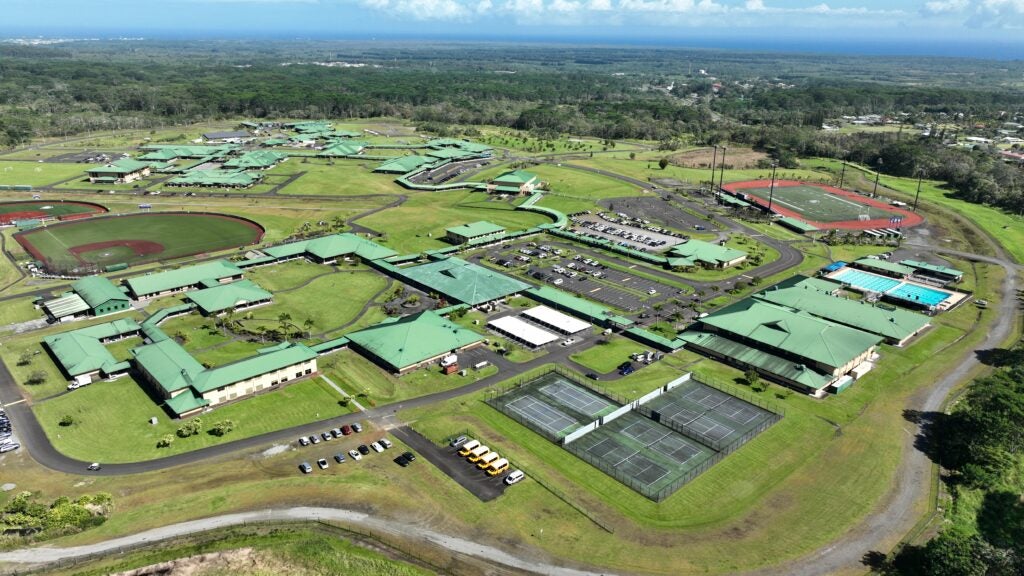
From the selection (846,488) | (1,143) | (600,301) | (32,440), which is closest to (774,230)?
(600,301)

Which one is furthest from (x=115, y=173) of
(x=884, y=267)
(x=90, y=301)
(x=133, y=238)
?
(x=884, y=267)

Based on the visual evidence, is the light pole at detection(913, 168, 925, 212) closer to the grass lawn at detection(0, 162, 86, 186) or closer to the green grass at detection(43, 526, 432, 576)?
the green grass at detection(43, 526, 432, 576)

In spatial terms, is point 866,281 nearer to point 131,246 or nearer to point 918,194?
point 918,194

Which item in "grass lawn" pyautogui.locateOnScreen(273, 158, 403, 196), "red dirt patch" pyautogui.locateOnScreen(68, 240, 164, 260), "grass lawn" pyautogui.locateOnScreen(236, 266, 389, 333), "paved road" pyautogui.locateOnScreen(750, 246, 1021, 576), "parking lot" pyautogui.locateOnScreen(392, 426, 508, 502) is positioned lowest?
"paved road" pyautogui.locateOnScreen(750, 246, 1021, 576)

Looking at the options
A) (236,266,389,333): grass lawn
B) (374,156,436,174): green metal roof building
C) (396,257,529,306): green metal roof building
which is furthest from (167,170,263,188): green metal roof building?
(396,257,529,306): green metal roof building

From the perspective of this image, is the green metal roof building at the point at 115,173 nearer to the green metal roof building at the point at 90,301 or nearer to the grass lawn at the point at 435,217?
the grass lawn at the point at 435,217

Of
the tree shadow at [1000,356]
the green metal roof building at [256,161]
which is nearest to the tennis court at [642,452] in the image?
the tree shadow at [1000,356]
